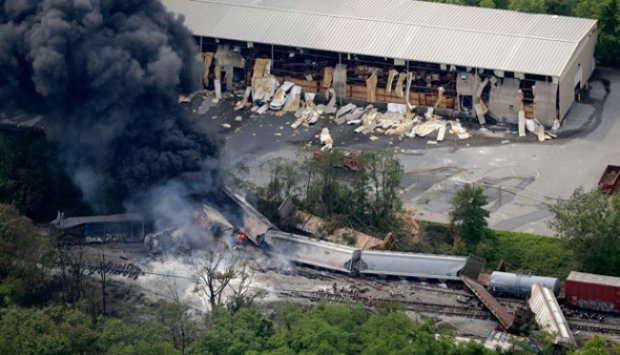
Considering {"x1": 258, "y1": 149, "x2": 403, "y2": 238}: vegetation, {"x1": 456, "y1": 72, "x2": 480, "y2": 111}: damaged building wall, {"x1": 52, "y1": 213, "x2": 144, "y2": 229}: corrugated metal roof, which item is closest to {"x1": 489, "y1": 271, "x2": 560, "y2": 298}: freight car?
{"x1": 258, "y1": 149, "x2": 403, "y2": 238}: vegetation

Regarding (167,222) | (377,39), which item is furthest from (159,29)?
(377,39)

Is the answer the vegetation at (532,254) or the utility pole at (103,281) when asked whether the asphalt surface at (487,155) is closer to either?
the vegetation at (532,254)

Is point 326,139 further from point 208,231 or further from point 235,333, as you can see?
point 235,333

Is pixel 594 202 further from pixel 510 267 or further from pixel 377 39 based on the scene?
pixel 377 39

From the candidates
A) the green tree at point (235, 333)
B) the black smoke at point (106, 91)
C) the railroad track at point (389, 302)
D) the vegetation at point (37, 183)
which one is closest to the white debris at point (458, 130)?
the black smoke at point (106, 91)

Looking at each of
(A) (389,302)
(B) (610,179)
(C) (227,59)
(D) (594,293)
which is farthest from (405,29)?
(D) (594,293)
